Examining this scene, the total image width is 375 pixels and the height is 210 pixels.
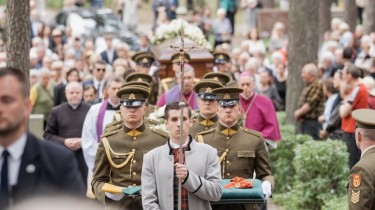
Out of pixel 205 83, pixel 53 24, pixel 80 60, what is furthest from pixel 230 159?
pixel 53 24

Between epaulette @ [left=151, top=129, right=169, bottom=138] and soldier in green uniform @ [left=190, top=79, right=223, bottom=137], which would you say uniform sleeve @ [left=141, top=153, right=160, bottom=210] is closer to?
epaulette @ [left=151, top=129, right=169, bottom=138]

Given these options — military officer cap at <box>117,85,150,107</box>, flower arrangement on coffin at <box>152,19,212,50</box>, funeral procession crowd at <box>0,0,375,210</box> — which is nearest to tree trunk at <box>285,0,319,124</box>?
funeral procession crowd at <box>0,0,375,210</box>

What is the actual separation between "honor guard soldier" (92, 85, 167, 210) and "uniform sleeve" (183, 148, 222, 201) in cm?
131

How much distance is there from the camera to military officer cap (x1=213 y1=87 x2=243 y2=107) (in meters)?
12.3

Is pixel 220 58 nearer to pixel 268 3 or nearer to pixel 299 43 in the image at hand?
pixel 299 43

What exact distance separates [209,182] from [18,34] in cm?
413

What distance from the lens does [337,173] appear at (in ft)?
49.6

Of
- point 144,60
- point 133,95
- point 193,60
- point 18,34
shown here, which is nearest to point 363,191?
point 133,95

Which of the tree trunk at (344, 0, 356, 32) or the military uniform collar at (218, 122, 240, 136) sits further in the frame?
the tree trunk at (344, 0, 356, 32)

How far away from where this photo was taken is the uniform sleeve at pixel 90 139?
14.5 metres

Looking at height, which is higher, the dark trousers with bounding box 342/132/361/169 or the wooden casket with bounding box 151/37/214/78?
the wooden casket with bounding box 151/37/214/78

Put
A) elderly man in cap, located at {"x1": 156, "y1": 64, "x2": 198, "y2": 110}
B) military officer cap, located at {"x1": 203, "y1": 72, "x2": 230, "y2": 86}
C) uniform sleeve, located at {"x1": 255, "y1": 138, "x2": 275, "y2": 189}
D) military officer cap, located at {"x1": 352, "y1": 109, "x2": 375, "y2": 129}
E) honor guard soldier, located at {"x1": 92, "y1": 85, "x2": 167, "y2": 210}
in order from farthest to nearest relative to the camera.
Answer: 1. elderly man in cap, located at {"x1": 156, "y1": 64, "x2": 198, "y2": 110}
2. military officer cap, located at {"x1": 203, "y1": 72, "x2": 230, "y2": 86}
3. uniform sleeve, located at {"x1": 255, "y1": 138, "x2": 275, "y2": 189}
4. honor guard soldier, located at {"x1": 92, "y1": 85, "x2": 167, "y2": 210}
5. military officer cap, located at {"x1": 352, "y1": 109, "x2": 375, "y2": 129}

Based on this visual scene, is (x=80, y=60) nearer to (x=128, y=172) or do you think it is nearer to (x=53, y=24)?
(x=53, y=24)

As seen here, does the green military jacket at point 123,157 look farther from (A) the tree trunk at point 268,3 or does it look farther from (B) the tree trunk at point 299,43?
(A) the tree trunk at point 268,3
